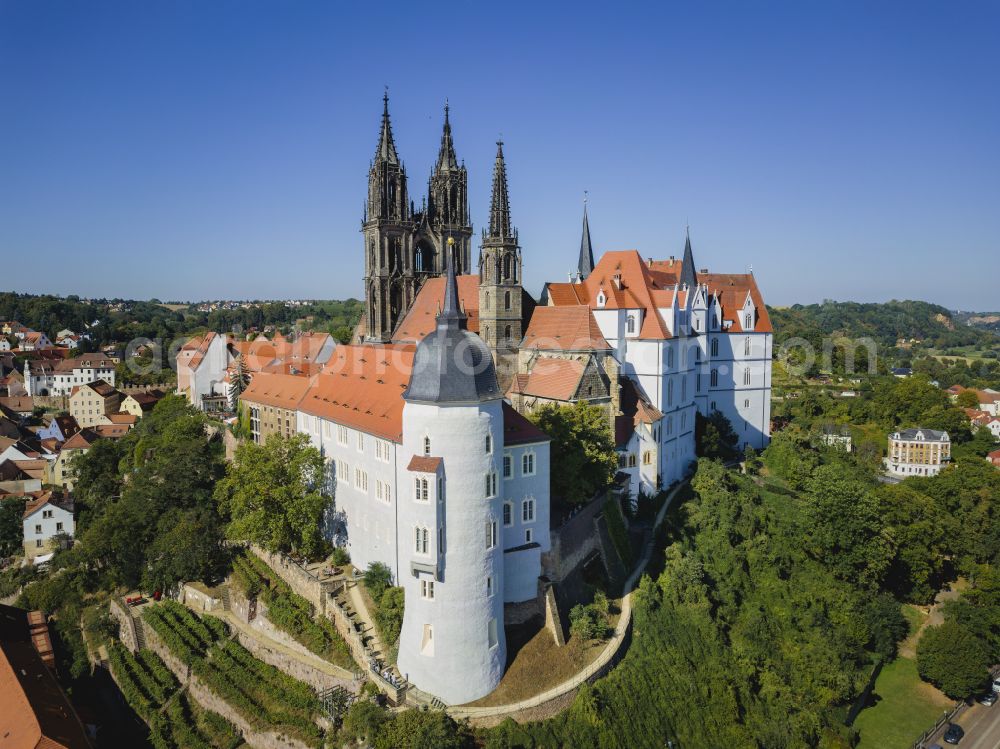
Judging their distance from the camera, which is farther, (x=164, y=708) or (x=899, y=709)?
(x=899, y=709)

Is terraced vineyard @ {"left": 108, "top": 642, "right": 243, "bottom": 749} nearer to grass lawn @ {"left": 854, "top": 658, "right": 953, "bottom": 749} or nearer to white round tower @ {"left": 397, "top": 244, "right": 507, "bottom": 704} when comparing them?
white round tower @ {"left": 397, "top": 244, "right": 507, "bottom": 704}

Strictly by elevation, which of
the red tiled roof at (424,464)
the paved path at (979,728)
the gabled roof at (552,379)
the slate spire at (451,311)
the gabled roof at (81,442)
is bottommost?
the paved path at (979,728)

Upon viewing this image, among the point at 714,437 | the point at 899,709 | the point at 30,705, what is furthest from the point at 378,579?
the point at 714,437

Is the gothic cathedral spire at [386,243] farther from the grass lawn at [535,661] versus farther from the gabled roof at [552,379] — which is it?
the grass lawn at [535,661]

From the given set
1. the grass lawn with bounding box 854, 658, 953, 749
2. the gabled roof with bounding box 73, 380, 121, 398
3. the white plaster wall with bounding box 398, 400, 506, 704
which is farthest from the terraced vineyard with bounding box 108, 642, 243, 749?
the gabled roof with bounding box 73, 380, 121, 398

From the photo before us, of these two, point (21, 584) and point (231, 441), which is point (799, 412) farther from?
point (21, 584)

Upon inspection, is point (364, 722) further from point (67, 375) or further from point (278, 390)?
point (67, 375)

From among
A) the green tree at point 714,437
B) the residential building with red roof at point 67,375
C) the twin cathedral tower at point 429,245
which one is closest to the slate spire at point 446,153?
the twin cathedral tower at point 429,245

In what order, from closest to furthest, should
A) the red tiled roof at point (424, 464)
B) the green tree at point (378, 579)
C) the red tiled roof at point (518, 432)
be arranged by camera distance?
1. the red tiled roof at point (424, 464)
2. the red tiled roof at point (518, 432)
3. the green tree at point (378, 579)
